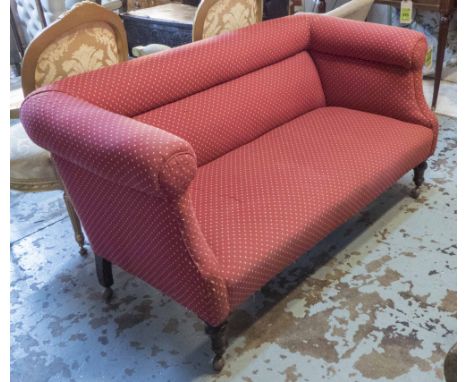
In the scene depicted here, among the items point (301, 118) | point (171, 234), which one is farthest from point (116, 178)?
point (301, 118)

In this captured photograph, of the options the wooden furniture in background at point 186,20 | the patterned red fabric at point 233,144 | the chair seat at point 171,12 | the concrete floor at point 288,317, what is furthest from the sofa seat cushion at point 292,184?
the chair seat at point 171,12

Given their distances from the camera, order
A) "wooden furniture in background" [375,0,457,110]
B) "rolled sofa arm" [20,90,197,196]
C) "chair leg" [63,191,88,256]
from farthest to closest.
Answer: "wooden furniture in background" [375,0,457,110] < "chair leg" [63,191,88,256] < "rolled sofa arm" [20,90,197,196]

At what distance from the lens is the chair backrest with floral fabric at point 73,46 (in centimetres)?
168

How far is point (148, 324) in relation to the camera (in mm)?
1751

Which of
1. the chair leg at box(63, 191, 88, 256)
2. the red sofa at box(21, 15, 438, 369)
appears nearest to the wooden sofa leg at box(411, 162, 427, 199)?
the red sofa at box(21, 15, 438, 369)

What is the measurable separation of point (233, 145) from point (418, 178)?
2.72 ft

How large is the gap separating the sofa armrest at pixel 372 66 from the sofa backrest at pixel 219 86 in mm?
71

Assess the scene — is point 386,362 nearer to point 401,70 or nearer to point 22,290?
point 401,70

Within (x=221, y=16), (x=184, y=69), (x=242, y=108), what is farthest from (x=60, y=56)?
(x=221, y=16)

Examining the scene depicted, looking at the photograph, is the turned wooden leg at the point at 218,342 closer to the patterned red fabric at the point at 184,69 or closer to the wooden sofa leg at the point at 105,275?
the wooden sofa leg at the point at 105,275

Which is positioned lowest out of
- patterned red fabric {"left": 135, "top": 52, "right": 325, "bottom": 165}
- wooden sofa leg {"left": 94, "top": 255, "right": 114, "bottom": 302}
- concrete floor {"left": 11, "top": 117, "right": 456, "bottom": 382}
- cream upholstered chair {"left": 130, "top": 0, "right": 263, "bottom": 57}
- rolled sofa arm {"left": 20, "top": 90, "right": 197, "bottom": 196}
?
concrete floor {"left": 11, "top": 117, "right": 456, "bottom": 382}

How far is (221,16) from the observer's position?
7.28 ft

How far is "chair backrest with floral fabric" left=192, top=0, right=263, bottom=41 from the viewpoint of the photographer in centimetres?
212

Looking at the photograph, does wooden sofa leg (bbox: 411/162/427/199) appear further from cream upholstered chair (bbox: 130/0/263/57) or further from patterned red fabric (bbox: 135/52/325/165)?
cream upholstered chair (bbox: 130/0/263/57)
